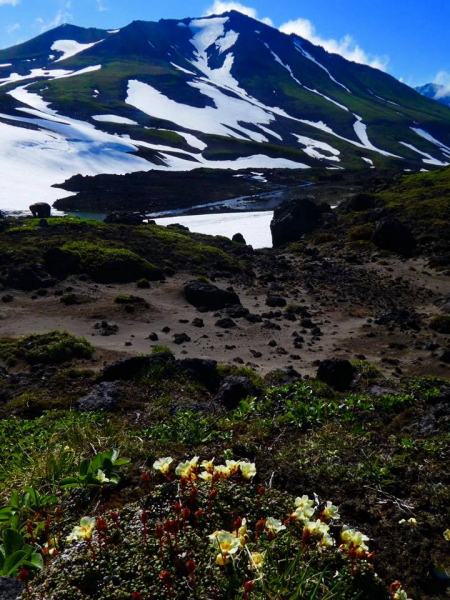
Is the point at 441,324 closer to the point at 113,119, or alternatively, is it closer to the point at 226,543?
the point at 226,543

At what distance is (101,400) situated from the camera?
862 centimetres

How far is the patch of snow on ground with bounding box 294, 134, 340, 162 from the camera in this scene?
138250mm

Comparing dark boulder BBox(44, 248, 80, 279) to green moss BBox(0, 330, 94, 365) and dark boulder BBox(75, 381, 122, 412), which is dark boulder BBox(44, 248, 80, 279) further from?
dark boulder BBox(75, 381, 122, 412)

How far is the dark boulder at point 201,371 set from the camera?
427 inches

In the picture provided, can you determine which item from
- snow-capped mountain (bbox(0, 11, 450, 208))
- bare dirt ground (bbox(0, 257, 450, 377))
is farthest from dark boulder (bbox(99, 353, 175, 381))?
snow-capped mountain (bbox(0, 11, 450, 208))

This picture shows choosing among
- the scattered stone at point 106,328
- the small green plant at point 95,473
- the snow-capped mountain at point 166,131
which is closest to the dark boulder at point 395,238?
the scattered stone at point 106,328

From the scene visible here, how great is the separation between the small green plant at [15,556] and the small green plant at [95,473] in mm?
712

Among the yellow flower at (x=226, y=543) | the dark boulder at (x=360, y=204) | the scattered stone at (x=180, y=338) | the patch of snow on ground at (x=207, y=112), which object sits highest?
the patch of snow on ground at (x=207, y=112)

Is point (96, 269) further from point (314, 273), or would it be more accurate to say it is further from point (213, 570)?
point (213, 570)

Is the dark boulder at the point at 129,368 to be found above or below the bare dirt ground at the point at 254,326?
above

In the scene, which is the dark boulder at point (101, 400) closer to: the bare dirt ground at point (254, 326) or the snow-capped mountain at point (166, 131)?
the bare dirt ground at point (254, 326)

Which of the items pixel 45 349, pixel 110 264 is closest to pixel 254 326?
pixel 45 349

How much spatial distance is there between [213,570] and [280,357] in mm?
13685

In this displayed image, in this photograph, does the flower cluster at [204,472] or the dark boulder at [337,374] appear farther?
the dark boulder at [337,374]
